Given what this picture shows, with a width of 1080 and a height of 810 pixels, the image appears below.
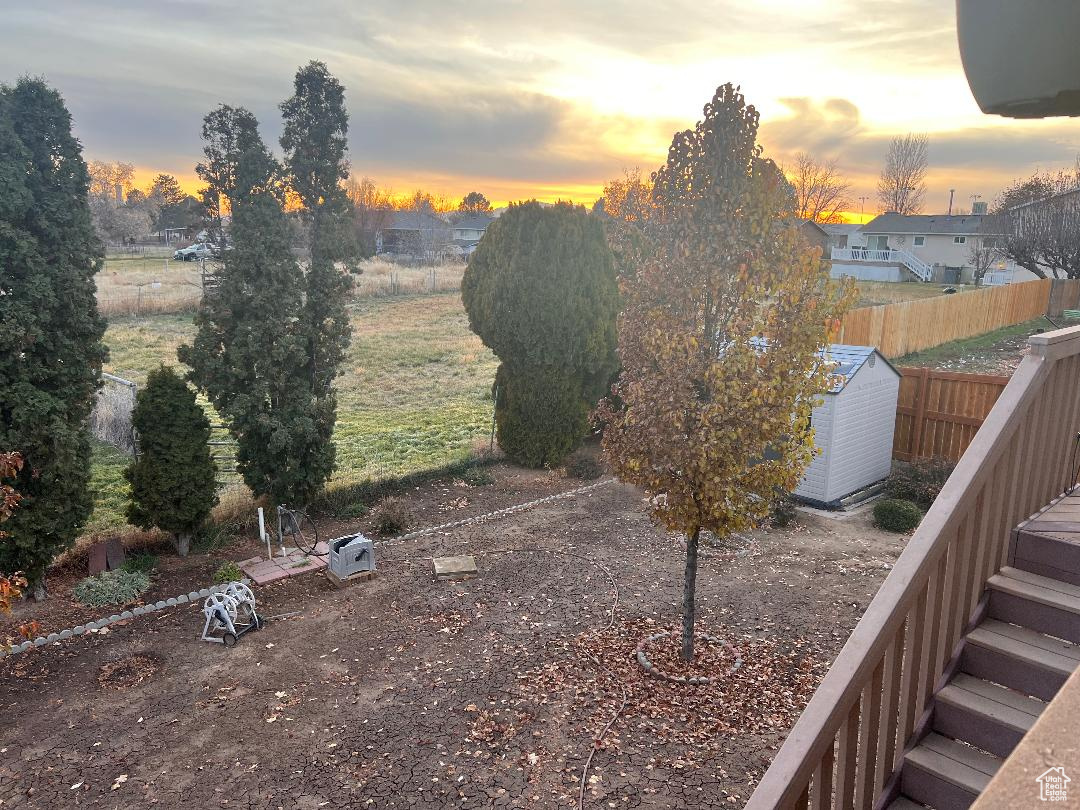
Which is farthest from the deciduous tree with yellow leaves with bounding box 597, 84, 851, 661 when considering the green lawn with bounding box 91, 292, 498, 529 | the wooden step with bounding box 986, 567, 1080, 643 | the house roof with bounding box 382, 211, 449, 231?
the house roof with bounding box 382, 211, 449, 231

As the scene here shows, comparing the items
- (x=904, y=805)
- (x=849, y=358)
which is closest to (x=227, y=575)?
(x=904, y=805)

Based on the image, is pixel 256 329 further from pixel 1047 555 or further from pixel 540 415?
pixel 1047 555

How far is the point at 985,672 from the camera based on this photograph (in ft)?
10.1

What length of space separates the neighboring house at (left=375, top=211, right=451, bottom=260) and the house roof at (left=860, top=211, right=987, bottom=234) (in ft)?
106

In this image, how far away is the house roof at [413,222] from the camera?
2305 inches

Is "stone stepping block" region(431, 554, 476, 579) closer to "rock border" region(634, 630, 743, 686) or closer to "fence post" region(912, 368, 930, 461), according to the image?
"rock border" region(634, 630, 743, 686)

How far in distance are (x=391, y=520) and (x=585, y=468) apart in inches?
146

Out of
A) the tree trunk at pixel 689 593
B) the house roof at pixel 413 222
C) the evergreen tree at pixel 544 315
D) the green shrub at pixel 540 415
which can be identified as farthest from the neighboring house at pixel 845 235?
the tree trunk at pixel 689 593

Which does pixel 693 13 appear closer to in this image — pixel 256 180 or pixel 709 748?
pixel 709 748

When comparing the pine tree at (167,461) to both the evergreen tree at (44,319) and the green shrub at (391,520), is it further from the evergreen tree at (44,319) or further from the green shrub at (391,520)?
the green shrub at (391,520)

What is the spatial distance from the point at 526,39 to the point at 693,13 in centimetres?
427

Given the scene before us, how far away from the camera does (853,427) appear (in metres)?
10.4

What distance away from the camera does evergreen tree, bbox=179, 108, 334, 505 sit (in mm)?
8125

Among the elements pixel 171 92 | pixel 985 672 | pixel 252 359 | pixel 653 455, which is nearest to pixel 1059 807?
pixel 985 672
